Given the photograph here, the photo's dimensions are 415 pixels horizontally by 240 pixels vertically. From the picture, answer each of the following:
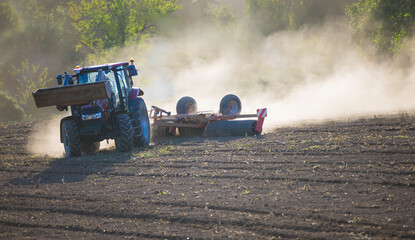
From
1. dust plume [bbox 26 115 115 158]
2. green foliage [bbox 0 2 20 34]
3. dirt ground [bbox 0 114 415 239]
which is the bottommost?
dirt ground [bbox 0 114 415 239]

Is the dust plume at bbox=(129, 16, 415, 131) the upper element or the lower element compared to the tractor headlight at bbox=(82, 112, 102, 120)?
upper

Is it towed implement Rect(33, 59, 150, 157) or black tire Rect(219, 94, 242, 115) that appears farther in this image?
black tire Rect(219, 94, 242, 115)

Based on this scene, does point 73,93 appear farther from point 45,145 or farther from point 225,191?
point 225,191

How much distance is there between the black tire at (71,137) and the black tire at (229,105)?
5446 mm

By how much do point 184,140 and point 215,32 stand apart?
35480mm

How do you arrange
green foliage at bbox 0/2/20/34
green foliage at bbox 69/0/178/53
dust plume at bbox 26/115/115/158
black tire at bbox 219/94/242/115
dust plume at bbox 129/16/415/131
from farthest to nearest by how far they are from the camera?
green foliage at bbox 0/2/20/34 < green foliage at bbox 69/0/178/53 < dust plume at bbox 129/16/415/131 < black tire at bbox 219/94/242/115 < dust plume at bbox 26/115/115/158

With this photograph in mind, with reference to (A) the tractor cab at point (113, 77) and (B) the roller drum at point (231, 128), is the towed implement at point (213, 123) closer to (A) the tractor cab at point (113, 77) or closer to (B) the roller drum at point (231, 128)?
(B) the roller drum at point (231, 128)

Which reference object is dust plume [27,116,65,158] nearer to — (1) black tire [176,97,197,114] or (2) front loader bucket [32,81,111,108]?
(2) front loader bucket [32,81,111,108]

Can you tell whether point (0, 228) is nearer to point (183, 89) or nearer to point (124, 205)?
point (124, 205)

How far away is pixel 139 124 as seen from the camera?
1252 centimetres

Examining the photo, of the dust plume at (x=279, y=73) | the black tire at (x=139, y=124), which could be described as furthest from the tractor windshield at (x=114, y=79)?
the dust plume at (x=279, y=73)

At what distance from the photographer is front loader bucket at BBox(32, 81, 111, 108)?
10805 mm

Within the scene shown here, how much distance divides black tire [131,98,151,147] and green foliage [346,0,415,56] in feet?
50.5

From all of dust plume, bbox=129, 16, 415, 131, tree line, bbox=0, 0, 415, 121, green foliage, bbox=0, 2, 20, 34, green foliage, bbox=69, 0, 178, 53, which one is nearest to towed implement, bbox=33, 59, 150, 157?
dust plume, bbox=129, 16, 415, 131
